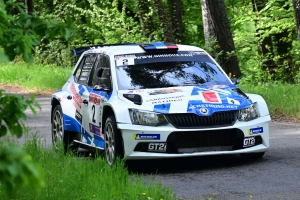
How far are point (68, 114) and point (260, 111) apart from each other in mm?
2917

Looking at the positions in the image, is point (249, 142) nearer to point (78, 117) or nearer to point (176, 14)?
point (78, 117)

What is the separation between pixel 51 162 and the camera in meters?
8.70

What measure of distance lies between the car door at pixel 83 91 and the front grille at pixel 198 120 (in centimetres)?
177

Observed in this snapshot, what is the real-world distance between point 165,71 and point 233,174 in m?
1.89

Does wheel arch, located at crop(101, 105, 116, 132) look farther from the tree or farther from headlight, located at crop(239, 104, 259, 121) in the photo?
the tree

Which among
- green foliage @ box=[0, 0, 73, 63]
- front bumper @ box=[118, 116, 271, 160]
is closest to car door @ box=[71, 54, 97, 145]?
front bumper @ box=[118, 116, 271, 160]

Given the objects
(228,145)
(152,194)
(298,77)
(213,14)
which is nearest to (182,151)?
(228,145)

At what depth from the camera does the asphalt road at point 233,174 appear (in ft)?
26.6

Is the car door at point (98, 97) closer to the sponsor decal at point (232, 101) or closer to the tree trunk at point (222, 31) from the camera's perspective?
the sponsor decal at point (232, 101)

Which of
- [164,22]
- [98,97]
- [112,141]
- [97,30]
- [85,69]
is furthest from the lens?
[97,30]

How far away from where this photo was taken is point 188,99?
9625 millimetres

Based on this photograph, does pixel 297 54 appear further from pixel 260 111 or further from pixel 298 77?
pixel 260 111

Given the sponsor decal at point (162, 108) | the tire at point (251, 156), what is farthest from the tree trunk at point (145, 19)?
the sponsor decal at point (162, 108)

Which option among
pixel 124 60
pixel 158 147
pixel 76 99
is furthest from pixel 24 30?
pixel 76 99
